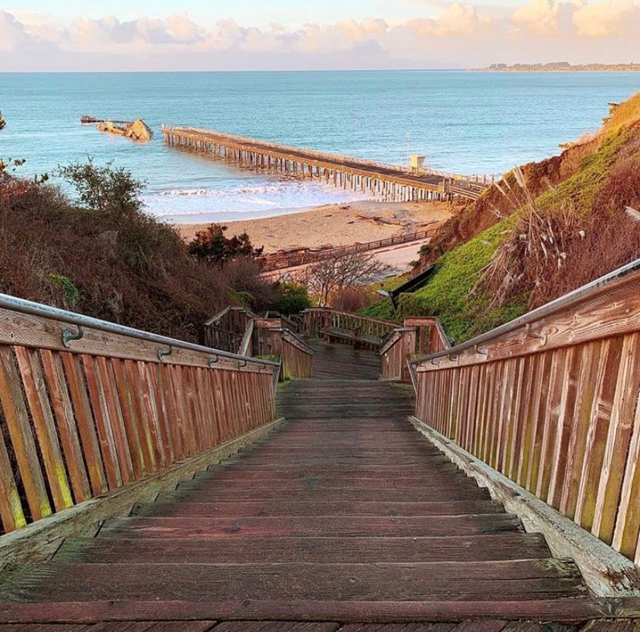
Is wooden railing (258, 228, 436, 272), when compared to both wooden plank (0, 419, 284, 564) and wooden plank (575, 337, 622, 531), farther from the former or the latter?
wooden plank (575, 337, 622, 531)

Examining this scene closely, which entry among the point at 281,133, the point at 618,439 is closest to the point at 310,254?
the point at 618,439

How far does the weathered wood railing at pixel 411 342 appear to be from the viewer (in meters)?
8.50

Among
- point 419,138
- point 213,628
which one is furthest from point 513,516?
point 419,138

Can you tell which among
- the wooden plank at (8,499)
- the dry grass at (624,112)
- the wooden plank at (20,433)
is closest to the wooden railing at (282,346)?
the wooden plank at (20,433)

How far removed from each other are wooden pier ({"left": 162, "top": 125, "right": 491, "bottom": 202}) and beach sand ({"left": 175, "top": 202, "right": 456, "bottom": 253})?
202 centimetres

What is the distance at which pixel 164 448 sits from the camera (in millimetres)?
3252

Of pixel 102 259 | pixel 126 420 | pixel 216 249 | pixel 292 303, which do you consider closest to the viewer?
pixel 126 420

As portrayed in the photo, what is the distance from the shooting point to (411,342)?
877cm

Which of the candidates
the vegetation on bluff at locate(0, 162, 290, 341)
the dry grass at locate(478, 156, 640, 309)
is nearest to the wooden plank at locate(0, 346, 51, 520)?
the vegetation on bluff at locate(0, 162, 290, 341)

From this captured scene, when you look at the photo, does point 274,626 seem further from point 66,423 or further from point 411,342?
point 411,342

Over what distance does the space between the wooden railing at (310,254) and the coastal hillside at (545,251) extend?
28.2ft

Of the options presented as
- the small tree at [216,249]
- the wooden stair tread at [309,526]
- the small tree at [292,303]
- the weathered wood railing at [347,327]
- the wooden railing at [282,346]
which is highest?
A: the wooden stair tread at [309,526]

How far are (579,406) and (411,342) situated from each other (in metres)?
6.71

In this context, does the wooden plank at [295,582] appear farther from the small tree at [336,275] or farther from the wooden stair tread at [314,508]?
the small tree at [336,275]
